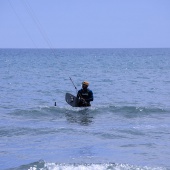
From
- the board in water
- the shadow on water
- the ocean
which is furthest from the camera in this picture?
the board in water

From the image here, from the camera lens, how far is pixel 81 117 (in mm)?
19141

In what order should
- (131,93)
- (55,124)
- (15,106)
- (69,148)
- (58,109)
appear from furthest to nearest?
1. (131,93)
2. (15,106)
3. (58,109)
4. (55,124)
5. (69,148)

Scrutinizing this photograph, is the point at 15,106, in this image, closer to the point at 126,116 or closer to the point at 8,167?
the point at 126,116

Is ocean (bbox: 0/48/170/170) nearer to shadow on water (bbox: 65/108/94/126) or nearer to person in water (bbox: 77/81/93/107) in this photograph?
shadow on water (bbox: 65/108/94/126)

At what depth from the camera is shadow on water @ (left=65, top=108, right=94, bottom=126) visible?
59.4ft

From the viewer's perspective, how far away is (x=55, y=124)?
1736cm

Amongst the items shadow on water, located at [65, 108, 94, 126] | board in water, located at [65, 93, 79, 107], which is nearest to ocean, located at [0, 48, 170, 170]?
shadow on water, located at [65, 108, 94, 126]

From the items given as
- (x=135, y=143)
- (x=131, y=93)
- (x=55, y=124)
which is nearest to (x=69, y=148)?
(x=135, y=143)

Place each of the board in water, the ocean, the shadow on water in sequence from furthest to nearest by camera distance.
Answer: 1. the board in water
2. the shadow on water
3. the ocean

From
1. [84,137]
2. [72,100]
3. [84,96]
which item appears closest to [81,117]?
[84,96]

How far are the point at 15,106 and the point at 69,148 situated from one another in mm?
10725

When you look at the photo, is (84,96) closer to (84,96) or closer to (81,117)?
(84,96)

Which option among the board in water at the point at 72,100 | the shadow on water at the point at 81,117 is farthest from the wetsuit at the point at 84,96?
the shadow on water at the point at 81,117

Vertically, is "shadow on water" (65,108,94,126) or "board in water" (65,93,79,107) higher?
"board in water" (65,93,79,107)
